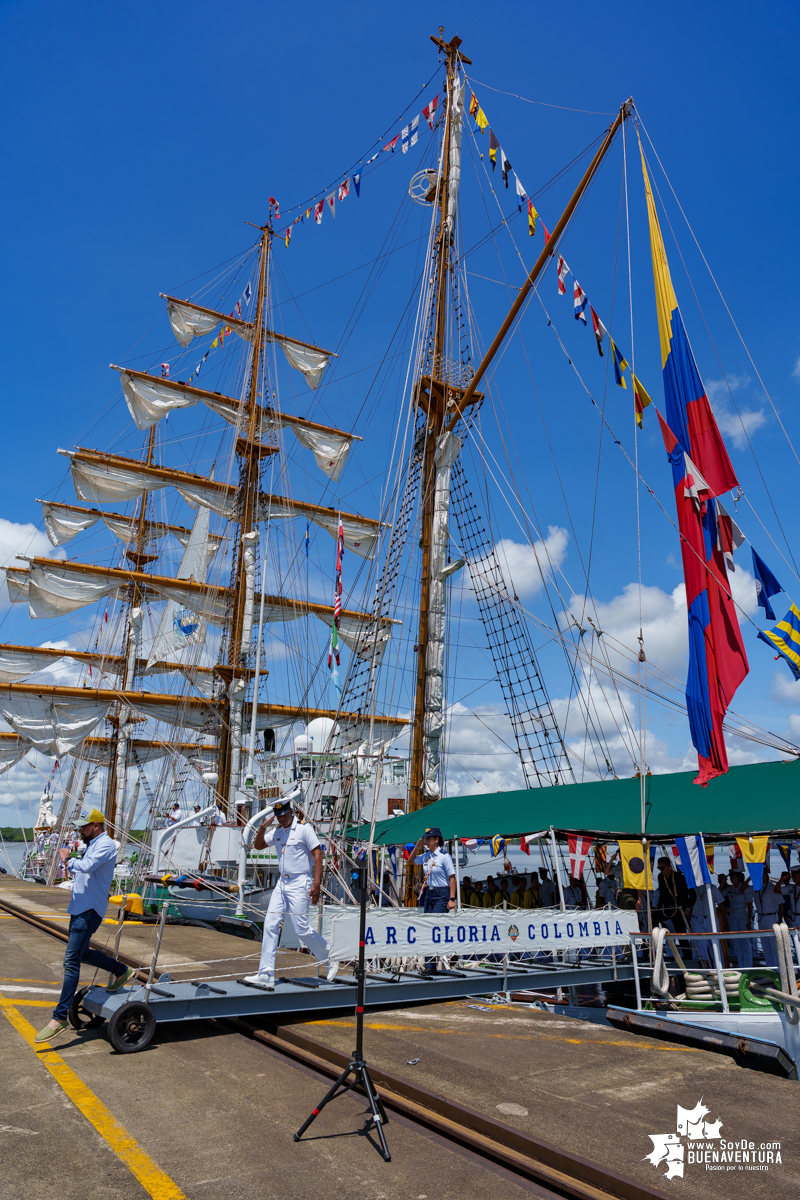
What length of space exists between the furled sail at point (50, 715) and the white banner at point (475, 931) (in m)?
35.4

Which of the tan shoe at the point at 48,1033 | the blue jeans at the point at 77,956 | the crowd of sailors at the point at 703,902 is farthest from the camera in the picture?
the crowd of sailors at the point at 703,902

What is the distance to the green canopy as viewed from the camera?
10273mm

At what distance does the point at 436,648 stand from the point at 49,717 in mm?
30456

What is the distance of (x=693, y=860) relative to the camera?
32.4 feet

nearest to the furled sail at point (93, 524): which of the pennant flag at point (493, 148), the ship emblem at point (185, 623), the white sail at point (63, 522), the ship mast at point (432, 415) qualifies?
the white sail at point (63, 522)

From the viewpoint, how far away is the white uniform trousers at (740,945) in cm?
1070

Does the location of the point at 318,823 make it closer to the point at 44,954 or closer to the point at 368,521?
the point at 44,954

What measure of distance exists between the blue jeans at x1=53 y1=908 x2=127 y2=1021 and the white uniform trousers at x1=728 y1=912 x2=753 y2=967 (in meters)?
8.37

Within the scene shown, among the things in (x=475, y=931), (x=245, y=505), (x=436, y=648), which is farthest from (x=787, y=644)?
(x=245, y=505)

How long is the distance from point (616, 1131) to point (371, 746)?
7.84m

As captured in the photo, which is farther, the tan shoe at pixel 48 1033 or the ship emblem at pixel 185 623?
the ship emblem at pixel 185 623

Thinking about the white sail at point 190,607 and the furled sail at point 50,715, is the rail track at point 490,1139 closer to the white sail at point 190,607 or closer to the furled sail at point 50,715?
the white sail at point 190,607

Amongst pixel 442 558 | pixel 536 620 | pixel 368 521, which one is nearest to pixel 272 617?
pixel 368 521

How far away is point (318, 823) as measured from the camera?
15.1m
